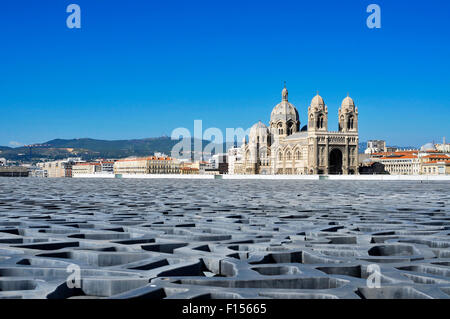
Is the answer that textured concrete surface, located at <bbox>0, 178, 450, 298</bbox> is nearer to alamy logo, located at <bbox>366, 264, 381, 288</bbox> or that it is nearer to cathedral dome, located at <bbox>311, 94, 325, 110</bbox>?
alamy logo, located at <bbox>366, 264, 381, 288</bbox>

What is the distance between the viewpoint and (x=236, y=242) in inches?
283

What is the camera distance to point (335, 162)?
93500 millimetres

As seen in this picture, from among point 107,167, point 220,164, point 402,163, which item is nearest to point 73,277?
point 402,163

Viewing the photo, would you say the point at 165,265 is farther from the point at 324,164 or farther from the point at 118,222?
the point at 324,164

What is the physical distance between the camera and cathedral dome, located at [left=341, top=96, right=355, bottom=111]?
3713 inches

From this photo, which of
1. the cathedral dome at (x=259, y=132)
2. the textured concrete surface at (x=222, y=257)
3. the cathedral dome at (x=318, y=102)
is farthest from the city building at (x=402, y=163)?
the textured concrete surface at (x=222, y=257)

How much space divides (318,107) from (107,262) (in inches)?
3501

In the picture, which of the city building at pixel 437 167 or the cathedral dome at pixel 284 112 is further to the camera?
the city building at pixel 437 167

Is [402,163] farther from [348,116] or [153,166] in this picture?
[153,166]

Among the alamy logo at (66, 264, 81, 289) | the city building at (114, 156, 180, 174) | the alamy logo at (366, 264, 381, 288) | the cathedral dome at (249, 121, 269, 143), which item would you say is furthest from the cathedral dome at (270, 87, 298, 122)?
the alamy logo at (66, 264, 81, 289)

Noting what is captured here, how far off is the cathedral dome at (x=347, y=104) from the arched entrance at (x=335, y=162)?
7.38m

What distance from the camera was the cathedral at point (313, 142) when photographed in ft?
294

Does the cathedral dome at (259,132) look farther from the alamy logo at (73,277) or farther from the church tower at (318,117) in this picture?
the alamy logo at (73,277)

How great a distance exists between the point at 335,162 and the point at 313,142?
713cm
